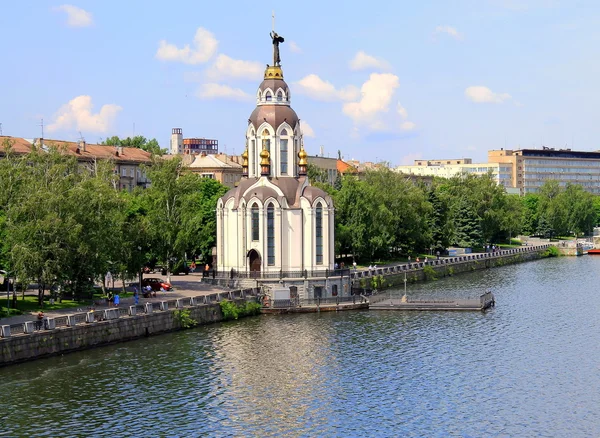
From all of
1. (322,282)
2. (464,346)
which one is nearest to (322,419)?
(464,346)

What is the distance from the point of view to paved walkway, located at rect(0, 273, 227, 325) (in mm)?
61125

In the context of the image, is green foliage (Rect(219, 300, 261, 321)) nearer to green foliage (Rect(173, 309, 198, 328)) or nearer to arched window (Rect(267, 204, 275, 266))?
green foliage (Rect(173, 309, 198, 328))

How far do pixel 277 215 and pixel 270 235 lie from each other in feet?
6.21

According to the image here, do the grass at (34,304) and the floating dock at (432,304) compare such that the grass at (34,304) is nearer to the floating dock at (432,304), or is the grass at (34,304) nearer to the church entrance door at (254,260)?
the church entrance door at (254,260)

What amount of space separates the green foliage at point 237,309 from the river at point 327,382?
5.67 feet

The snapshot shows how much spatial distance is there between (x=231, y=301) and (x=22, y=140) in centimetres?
5727

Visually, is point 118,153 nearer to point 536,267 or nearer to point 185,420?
point 536,267

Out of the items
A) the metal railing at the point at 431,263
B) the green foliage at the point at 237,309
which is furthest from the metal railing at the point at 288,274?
the metal railing at the point at 431,263

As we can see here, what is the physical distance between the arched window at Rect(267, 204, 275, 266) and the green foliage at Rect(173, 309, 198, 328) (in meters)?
15.9

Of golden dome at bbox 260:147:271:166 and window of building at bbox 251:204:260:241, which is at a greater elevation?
golden dome at bbox 260:147:271:166

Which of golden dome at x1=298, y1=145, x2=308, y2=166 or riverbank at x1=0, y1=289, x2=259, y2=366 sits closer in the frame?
riverbank at x1=0, y1=289, x2=259, y2=366

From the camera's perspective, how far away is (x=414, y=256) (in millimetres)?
132250

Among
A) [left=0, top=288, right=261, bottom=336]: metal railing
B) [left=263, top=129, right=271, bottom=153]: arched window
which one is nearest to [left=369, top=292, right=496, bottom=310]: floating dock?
[left=0, top=288, right=261, bottom=336]: metal railing

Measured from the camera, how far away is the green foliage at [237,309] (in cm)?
7388
